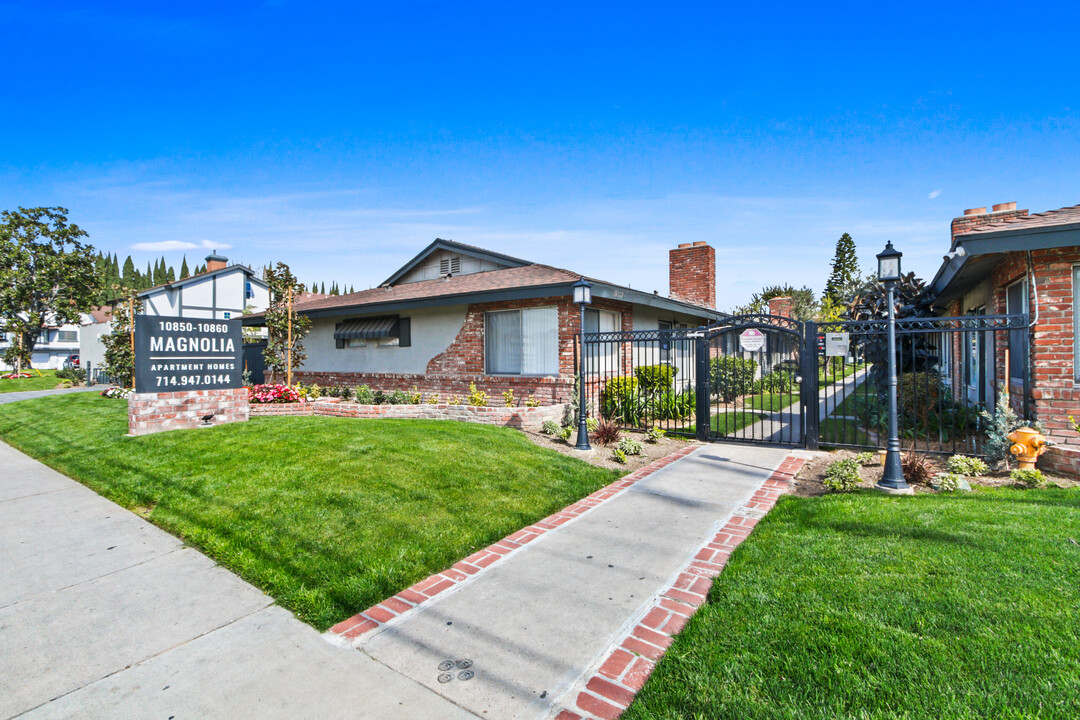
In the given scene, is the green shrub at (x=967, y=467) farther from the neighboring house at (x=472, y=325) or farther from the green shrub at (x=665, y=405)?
the neighboring house at (x=472, y=325)

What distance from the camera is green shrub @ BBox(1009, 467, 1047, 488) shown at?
562cm

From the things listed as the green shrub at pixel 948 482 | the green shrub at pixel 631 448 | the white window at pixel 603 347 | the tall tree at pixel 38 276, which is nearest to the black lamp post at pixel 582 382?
the green shrub at pixel 631 448

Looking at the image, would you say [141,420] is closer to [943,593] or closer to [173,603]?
[173,603]

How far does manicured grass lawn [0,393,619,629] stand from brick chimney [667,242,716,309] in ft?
36.4

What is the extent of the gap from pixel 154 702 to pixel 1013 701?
3827 mm

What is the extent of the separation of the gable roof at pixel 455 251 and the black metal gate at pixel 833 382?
3.91m

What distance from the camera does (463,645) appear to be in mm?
2947

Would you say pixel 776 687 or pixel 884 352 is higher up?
pixel 884 352

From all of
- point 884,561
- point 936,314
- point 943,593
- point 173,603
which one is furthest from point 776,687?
point 936,314

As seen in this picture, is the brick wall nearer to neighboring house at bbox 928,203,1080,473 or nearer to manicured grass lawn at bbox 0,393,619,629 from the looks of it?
manicured grass lawn at bbox 0,393,619,629

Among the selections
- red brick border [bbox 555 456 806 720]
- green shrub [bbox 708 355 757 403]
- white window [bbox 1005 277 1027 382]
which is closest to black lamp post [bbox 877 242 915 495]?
red brick border [bbox 555 456 806 720]

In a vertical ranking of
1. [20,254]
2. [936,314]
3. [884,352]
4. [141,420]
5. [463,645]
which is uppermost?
[20,254]

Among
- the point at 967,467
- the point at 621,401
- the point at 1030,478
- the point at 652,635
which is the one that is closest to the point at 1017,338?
the point at 967,467

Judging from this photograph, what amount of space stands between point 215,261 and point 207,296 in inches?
162
